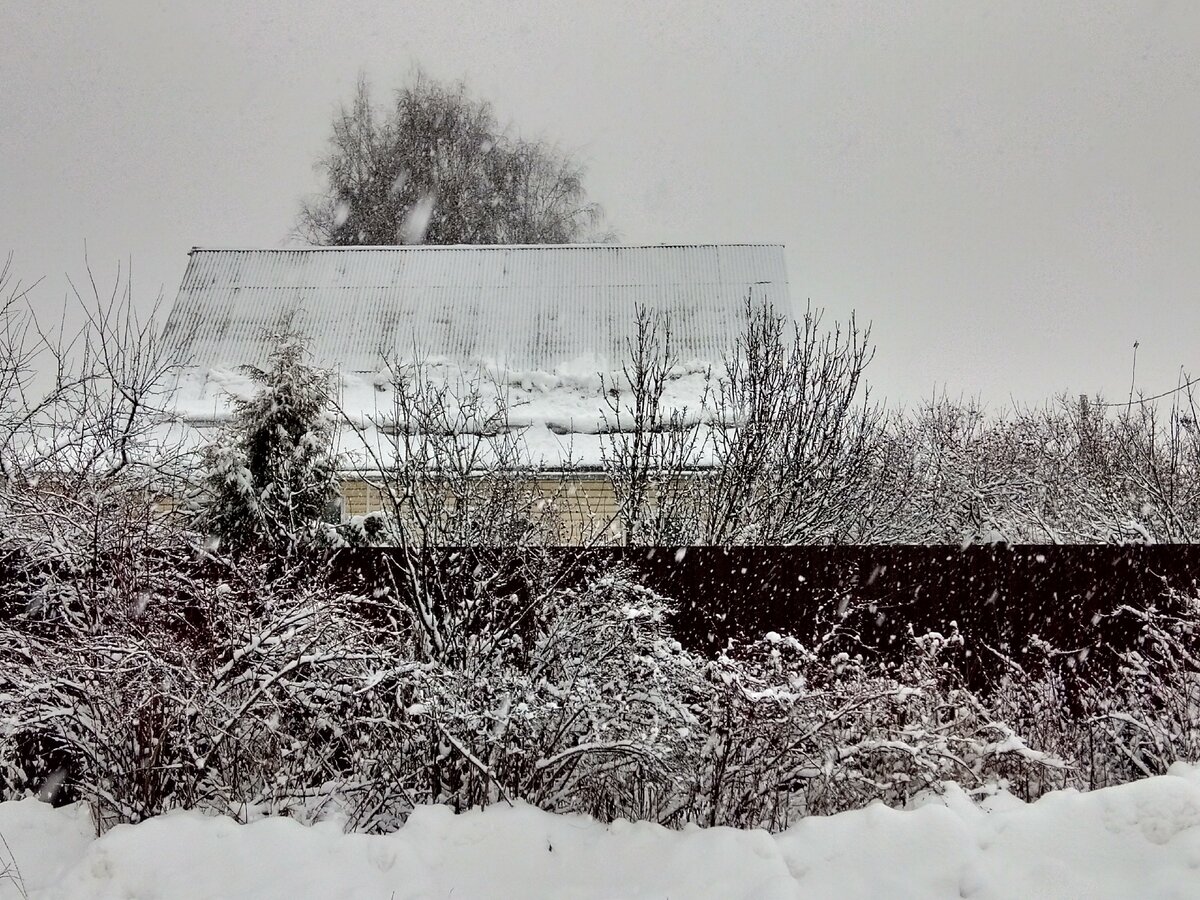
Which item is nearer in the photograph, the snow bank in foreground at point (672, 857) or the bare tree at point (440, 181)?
the snow bank in foreground at point (672, 857)

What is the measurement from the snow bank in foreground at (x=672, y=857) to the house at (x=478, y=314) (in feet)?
29.2

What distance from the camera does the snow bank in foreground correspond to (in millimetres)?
3637

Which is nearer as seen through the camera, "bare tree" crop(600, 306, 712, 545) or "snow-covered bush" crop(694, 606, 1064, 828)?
"snow-covered bush" crop(694, 606, 1064, 828)

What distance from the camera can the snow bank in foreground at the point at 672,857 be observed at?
3.64 metres

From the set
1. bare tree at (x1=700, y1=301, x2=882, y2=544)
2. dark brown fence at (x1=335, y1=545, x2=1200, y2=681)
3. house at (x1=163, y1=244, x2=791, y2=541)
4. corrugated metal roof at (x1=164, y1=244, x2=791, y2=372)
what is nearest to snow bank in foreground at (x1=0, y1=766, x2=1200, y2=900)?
dark brown fence at (x1=335, y1=545, x2=1200, y2=681)

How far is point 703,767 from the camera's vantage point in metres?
4.45

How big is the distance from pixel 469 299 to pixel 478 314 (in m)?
A: 0.45

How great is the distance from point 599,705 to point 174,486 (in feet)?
22.3

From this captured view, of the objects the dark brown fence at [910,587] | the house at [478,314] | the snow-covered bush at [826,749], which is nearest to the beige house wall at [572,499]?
the house at [478,314]

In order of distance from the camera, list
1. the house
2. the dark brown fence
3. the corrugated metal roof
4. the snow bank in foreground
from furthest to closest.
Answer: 1. the corrugated metal roof
2. the house
3. the dark brown fence
4. the snow bank in foreground

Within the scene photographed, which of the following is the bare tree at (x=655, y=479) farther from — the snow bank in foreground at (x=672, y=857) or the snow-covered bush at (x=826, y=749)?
the snow bank in foreground at (x=672, y=857)

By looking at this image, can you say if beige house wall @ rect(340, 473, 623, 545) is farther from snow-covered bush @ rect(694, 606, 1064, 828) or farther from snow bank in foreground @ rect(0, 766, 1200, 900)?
snow bank in foreground @ rect(0, 766, 1200, 900)

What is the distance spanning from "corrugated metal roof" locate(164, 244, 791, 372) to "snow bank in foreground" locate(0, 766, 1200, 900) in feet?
34.8

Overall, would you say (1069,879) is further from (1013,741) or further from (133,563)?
(133,563)
